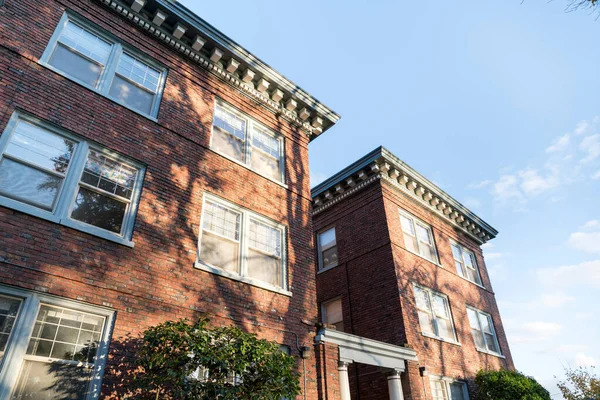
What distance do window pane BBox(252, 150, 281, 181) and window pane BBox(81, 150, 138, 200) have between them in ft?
12.1

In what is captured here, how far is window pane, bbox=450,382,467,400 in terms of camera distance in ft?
45.1

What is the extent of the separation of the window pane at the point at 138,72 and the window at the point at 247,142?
1741 millimetres

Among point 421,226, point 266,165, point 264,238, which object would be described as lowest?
point 264,238

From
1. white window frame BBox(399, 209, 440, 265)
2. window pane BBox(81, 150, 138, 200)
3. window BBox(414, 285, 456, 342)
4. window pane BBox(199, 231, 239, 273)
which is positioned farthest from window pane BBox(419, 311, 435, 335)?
window pane BBox(81, 150, 138, 200)

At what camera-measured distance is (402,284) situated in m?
14.2

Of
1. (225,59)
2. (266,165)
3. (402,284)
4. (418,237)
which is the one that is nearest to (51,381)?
(266,165)

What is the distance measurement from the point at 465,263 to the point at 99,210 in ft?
53.2

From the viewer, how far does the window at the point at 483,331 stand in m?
16.8

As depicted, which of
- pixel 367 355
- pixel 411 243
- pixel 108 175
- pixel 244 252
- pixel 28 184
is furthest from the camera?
pixel 411 243

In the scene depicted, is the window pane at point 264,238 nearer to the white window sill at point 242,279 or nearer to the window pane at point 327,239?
the white window sill at point 242,279

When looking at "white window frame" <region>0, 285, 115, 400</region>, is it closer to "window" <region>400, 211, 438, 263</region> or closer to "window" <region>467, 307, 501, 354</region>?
"window" <region>400, 211, 438, 263</region>

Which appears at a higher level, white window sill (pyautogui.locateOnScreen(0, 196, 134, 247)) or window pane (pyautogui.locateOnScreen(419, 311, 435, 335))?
window pane (pyautogui.locateOnScreen(419, 311, 435, 335))

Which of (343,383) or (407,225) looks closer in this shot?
(343,383)

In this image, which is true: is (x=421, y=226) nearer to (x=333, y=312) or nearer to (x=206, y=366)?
(x=333, y=312)
